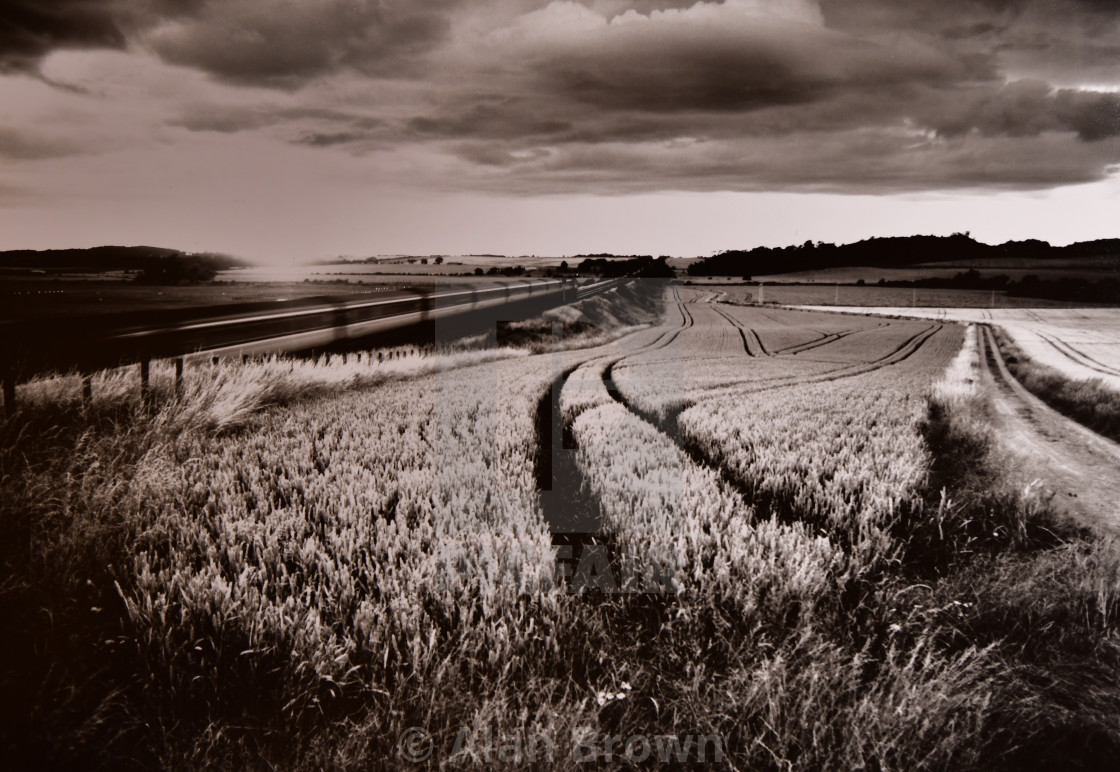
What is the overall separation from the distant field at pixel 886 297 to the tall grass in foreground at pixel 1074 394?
1.82 ft

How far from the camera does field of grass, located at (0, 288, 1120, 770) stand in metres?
2.13

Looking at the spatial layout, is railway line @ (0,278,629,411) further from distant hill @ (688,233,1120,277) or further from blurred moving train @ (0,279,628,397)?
distant hill @ (688,233,1120,277)

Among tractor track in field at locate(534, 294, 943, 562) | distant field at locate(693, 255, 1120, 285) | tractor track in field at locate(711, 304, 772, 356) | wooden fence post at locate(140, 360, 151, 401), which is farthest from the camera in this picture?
tractor track in field at locate(711, 304, 772, 356)

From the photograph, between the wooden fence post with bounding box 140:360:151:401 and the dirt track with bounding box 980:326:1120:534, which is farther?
the wooden fence post with bounding box 140:360:151:401

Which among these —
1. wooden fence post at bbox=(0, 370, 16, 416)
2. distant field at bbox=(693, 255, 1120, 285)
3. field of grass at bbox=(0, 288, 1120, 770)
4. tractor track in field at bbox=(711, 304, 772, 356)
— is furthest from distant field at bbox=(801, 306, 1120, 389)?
wooden fence post at bbox=(0, 370, 16, 416)

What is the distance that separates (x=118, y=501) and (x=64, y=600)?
751mm

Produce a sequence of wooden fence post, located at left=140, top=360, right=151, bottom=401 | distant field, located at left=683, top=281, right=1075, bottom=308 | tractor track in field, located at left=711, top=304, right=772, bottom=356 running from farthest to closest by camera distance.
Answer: tractor track in field, located at left=711, top=304, right=772, bottom=356 → distant field, located at left=683, top=281, right=1075, bottom=308 → wooden fence post, located at left=140, top=360, right=151, bottom=401

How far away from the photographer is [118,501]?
3.12 m

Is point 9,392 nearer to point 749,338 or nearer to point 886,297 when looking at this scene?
point 749,338

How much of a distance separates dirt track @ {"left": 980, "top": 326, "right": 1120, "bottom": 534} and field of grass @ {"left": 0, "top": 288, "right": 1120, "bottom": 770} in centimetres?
16

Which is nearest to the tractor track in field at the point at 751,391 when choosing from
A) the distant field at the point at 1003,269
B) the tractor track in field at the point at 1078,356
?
the distant field at the point at 1003,269

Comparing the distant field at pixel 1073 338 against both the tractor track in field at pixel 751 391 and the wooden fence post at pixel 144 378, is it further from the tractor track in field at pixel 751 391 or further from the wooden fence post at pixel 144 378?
the wooden fence post at pixel 144 378

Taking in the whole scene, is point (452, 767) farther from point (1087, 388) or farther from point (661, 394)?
point (661, 394)

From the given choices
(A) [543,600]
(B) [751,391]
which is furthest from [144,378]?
(B) [751,391]
